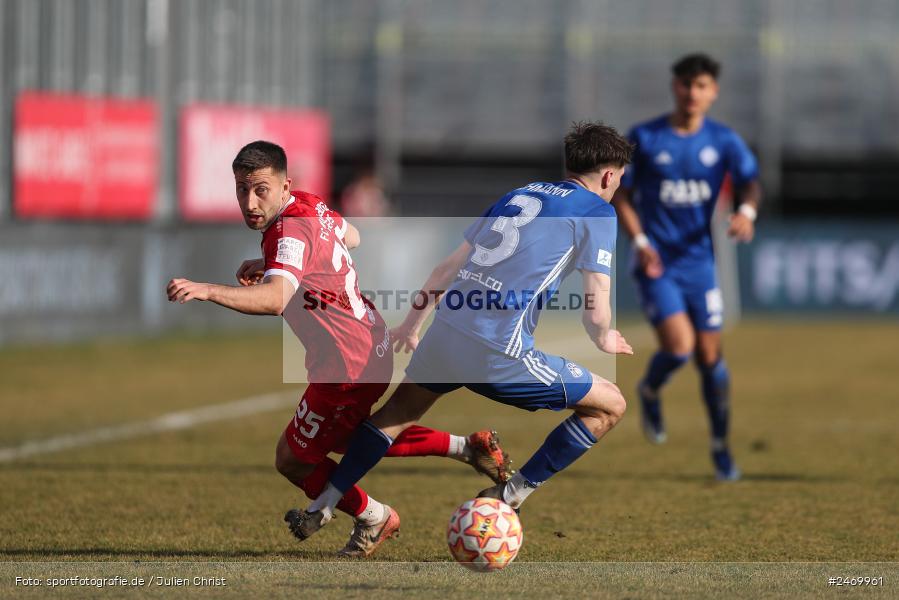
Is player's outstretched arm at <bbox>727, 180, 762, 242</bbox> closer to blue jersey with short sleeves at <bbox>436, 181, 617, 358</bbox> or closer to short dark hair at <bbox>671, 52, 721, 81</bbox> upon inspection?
short dark hair at <bbox>671, 52, 721, 81</bbox>

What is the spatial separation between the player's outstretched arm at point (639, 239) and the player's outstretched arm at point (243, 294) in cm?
340

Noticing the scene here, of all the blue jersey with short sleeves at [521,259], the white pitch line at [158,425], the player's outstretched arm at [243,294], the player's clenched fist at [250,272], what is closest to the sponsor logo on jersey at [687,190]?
the blue jersey with short sleeves at [521,259]

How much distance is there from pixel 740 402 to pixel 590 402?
7.34m

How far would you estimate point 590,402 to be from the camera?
5.93 metres

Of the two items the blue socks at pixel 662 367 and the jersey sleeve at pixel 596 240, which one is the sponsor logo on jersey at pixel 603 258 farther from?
the blue socks at pixel 662 367

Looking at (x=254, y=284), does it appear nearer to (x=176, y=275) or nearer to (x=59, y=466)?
(x=59, y=466)

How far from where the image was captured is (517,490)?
600 centimetres

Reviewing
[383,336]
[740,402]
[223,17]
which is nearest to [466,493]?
[383,336]

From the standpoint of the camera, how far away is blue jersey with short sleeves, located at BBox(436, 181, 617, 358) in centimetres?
568

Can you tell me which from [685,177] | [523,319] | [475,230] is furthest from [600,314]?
[685,177]

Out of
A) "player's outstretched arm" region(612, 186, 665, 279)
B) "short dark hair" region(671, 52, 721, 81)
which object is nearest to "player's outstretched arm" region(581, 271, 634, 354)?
"player's outstretched arm" region(612, 186, 665, 279)

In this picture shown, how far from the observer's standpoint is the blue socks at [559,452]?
5.98 metres

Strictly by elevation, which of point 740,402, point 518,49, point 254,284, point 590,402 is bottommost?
point 740,402

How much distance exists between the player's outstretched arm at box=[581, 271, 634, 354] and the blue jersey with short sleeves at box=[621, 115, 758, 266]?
3.39 metres
